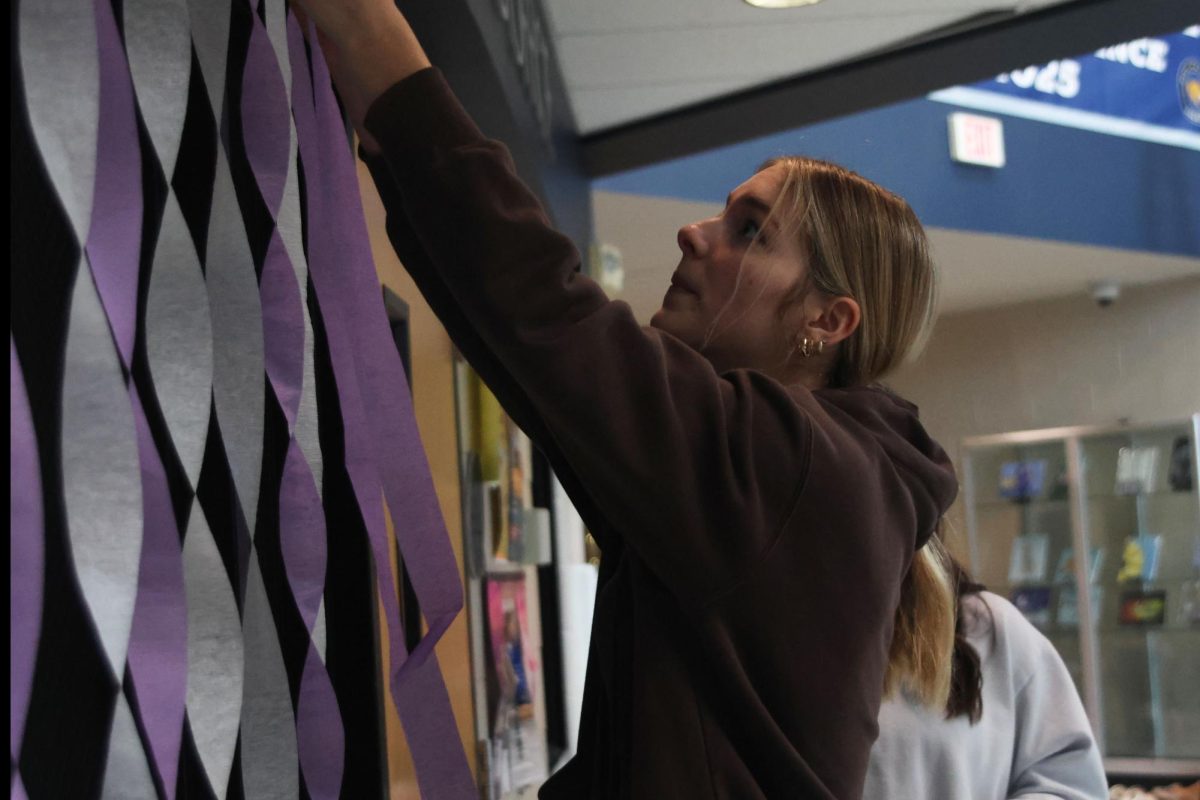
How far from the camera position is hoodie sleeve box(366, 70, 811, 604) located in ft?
2.87

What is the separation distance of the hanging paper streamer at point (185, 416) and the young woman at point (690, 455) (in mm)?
80

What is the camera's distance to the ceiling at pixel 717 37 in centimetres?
312

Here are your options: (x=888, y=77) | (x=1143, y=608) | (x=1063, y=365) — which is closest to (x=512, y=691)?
(x=888, y=77)

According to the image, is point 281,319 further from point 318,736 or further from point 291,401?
point 318,736

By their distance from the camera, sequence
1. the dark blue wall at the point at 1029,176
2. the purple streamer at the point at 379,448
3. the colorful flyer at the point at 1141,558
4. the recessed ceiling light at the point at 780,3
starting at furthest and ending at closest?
the colorful flyer at the point at 1141,558 → the dark blue wall at the point at 1029,176 → the recessed ceiling light at the point at 780,3 → the purple streamer at the point at 379,448

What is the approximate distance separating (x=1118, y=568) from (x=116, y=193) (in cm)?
810

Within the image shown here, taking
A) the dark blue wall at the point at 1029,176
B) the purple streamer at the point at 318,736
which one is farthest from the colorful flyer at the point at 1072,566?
the purple streamer at the point at 318,736

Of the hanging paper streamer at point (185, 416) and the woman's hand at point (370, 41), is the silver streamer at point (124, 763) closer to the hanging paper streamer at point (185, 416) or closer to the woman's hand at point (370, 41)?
the hanging paper streamer at point (185, 416)

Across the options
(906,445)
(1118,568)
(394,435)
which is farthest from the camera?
(1118,568)

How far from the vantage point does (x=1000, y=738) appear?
66.1 inches

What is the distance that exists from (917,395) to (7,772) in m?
8.88

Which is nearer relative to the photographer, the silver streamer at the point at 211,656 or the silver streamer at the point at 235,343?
the silver streamer at the point at 211,656

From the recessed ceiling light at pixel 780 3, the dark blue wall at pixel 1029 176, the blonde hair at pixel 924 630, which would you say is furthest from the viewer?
the dark blue wall at pixel 1029 176

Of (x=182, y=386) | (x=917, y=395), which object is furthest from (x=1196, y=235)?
(x=182, y=386)
